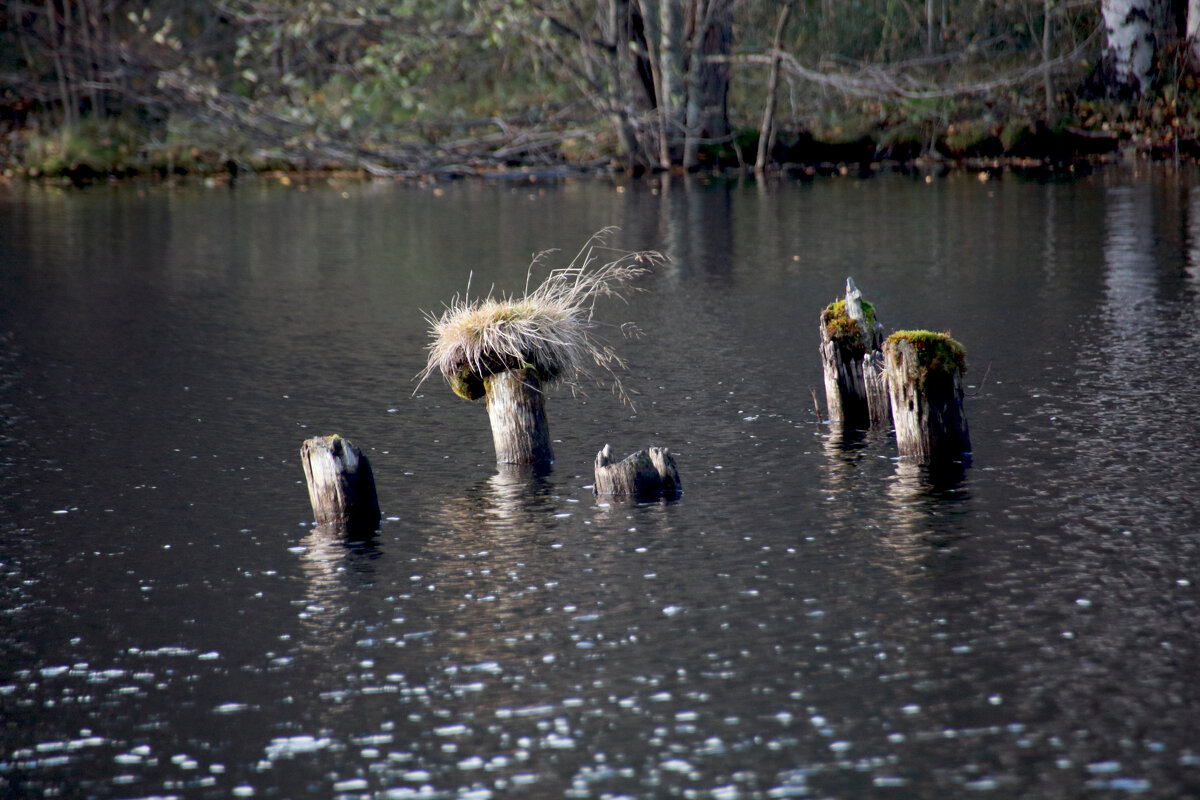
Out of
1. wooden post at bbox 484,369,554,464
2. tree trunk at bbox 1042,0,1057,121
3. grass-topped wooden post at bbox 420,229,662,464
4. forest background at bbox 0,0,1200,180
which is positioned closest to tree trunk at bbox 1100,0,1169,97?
forest background at bbox 0,0,1200,180

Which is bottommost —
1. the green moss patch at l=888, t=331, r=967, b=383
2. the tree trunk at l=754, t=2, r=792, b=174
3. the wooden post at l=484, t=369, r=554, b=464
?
the wooden post at l=484, t=369, r=554, b=464

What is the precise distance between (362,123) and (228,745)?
109 ft

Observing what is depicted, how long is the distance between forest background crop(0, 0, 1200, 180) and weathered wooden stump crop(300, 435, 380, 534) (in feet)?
72.9

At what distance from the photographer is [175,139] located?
39.2m

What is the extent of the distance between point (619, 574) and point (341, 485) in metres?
1.91

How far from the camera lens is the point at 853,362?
10.0 metres

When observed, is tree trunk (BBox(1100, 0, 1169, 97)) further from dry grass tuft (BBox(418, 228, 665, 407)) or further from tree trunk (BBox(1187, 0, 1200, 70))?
dry grass tuft (BBox(418, 228, 665, 407))

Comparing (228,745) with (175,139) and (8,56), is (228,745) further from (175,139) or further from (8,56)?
(8,56)

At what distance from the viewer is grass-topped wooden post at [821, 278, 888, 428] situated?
31.7ft

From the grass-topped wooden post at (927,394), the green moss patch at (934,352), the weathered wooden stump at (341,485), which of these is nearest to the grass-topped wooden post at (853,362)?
the grass-topped wooden post at (927,394)

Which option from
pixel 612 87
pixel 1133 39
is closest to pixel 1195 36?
pixel 1133 39

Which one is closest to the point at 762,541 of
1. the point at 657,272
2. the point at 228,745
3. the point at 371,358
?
the point at 228,745

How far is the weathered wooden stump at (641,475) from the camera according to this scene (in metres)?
8.41

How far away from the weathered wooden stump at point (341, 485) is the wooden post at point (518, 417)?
4.42 ft
